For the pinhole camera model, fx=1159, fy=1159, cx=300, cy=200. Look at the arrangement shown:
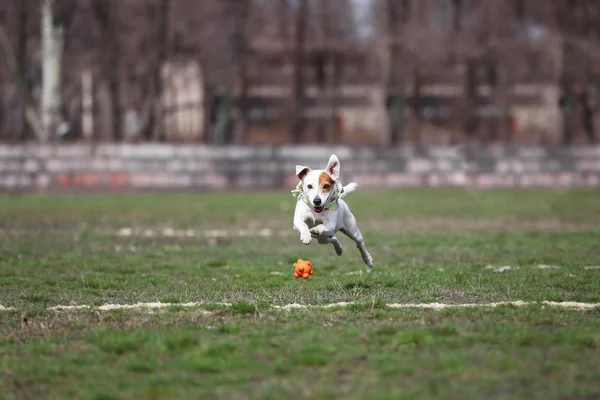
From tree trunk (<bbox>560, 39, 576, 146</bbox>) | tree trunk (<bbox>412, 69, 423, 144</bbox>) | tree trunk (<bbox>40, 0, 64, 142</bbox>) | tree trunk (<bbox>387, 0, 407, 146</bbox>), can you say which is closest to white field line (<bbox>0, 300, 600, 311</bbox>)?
tree trunk (<bbox>40, 0, 64, 142</bbox>)

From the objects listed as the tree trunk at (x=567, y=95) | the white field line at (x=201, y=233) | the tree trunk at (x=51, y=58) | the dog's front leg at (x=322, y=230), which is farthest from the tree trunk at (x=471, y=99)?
the dog's front leg at (x=322, y=230)

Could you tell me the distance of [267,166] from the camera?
123 feet

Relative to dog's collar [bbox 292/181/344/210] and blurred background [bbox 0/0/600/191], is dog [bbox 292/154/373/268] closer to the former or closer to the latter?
dog's collar [bbox 292/181/344/210]

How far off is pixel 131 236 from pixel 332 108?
25.1 metres

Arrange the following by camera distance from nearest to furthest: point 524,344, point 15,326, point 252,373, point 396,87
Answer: point 252,373
point 524,344
point 15,326
point 396,87

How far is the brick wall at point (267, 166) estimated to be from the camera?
118 ft

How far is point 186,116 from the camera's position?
50.4m

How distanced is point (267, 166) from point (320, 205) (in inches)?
986

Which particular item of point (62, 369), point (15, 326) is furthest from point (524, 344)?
point (15, 326)

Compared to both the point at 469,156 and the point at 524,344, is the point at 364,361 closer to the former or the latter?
the point at 524,344

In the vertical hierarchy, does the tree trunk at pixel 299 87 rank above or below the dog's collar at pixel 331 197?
above

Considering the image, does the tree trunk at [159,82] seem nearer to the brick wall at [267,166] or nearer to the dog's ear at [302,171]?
the brick wall at [267,166]

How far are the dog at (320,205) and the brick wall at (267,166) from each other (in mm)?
23604

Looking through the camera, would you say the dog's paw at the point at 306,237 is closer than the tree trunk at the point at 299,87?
Yes
